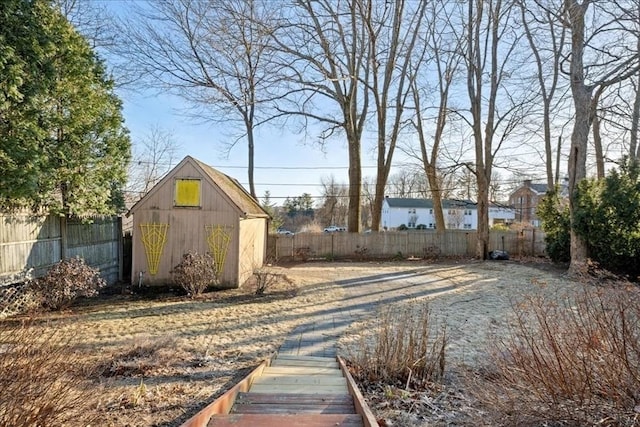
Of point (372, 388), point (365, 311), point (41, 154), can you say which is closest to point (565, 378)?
point (372, 388)

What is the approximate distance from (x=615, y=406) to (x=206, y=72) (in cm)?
1951

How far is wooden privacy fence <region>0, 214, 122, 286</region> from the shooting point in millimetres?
7570

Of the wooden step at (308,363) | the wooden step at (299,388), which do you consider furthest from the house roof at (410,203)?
the wooden step at (299,388)

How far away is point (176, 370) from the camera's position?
445cm

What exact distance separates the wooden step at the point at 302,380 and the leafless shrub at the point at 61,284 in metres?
6.00

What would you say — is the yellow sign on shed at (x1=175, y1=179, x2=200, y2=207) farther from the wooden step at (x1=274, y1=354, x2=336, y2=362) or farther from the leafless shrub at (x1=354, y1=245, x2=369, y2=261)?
the leafless shrub at (x1=354, y1=245, x2=369, y2=261)

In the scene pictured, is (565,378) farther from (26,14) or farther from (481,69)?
(481,69)

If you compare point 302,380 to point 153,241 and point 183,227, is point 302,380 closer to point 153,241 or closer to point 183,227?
point 183,227

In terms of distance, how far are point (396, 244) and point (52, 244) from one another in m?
14.5

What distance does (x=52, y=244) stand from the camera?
29.4ft

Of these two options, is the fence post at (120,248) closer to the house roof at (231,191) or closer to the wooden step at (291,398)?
the house roof at (231,191)

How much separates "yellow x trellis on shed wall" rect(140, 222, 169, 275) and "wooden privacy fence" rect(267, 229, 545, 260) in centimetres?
765

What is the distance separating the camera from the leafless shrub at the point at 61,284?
787 cm

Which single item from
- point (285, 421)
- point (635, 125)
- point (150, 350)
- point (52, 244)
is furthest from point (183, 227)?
point (635, 125)
